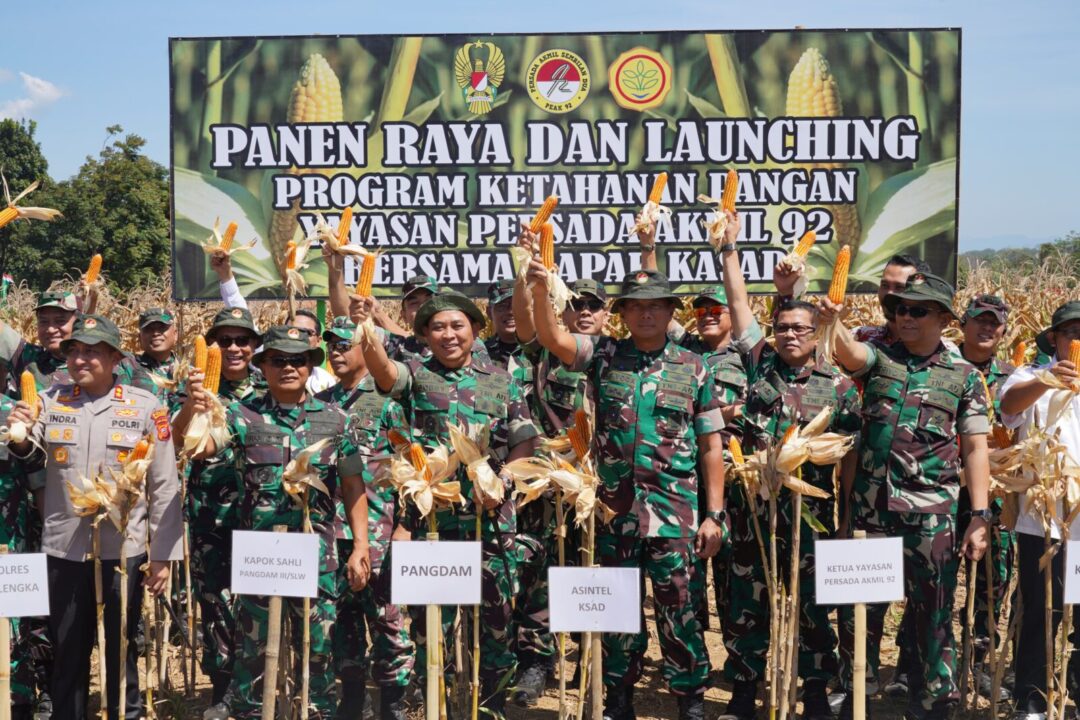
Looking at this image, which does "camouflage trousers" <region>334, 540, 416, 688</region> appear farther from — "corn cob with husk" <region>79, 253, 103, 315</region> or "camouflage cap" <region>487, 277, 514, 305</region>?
"corn cob with husk" <region>79, 253, 103, 315</region>

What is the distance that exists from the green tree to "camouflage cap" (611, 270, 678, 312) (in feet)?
81.3

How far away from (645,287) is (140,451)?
7.72 ft

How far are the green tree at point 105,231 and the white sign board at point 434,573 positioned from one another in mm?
25576

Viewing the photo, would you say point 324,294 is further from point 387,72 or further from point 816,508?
point 816,508

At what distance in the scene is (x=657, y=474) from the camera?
16.7 ft

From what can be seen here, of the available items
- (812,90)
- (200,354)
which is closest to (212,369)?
(200,354)

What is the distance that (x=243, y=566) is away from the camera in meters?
4.07

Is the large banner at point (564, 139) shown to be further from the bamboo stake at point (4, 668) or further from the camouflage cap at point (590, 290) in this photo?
the bamboo stake at point (4, 668)

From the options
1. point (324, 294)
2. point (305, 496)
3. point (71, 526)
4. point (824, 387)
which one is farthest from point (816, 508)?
point (324, 294)

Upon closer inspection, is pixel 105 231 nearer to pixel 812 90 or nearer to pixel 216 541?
pixel 812 90

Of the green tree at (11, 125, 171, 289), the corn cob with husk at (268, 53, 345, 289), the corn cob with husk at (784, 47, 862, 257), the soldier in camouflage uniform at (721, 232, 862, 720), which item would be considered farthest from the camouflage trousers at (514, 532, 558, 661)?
the green tree at (11, 125, 171, 289)

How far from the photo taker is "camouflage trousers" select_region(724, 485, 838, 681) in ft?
17.5

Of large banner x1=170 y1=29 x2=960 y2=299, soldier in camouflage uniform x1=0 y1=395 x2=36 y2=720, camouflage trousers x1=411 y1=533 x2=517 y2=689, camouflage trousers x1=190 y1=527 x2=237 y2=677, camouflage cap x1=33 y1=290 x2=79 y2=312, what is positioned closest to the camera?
soldier in camouflage uniform x1=0 y1=395 x2=36 y2=720

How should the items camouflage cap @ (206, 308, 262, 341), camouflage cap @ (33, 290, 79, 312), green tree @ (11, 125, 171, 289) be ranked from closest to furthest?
camouflage cap @ (206, 308, 262, 341) < camouflage cap @ (33, 290, 79, 312) < green tree @ (11, 125, 171, 289)
